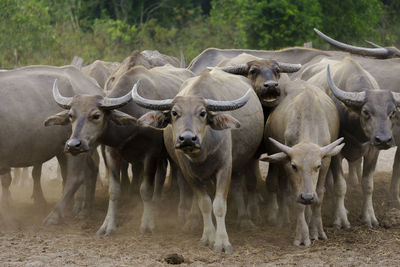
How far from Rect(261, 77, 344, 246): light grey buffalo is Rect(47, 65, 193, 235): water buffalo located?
5.00 ft

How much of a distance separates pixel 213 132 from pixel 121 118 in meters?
1.22

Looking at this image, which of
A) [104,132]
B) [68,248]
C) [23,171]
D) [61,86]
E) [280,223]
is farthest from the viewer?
[23,171]

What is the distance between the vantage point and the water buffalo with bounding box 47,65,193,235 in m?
7.68

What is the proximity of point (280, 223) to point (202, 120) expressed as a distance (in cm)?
222

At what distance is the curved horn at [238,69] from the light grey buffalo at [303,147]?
2.55 feet

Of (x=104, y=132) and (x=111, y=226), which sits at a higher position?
(x=104, y=132)

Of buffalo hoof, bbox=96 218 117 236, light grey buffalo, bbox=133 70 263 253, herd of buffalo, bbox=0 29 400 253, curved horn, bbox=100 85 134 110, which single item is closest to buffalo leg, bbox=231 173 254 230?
herd of buffalo, bbox=0 29 400 253

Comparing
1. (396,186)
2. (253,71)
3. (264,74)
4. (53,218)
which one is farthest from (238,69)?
(53,218)

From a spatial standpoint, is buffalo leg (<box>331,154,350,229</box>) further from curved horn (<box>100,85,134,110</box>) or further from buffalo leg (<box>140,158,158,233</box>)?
curved horn (<box>100,85,134,110</box>)

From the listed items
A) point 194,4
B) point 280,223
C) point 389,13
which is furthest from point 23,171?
point 194,4

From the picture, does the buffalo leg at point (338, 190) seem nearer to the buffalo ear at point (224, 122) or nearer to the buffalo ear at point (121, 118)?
the buffalo ear at point (224, 122)

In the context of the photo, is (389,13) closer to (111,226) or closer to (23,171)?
(23,171)

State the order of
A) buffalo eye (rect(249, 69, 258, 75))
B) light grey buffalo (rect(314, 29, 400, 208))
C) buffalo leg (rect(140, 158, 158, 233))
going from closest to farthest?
buffalo leg (rect(140, 158, 158, 233))
buffalo eye (rect(249, 69, 258, 75))
light grey buffalo (rect(314, 29, 400, 208))

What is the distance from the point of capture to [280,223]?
27.8 ft
